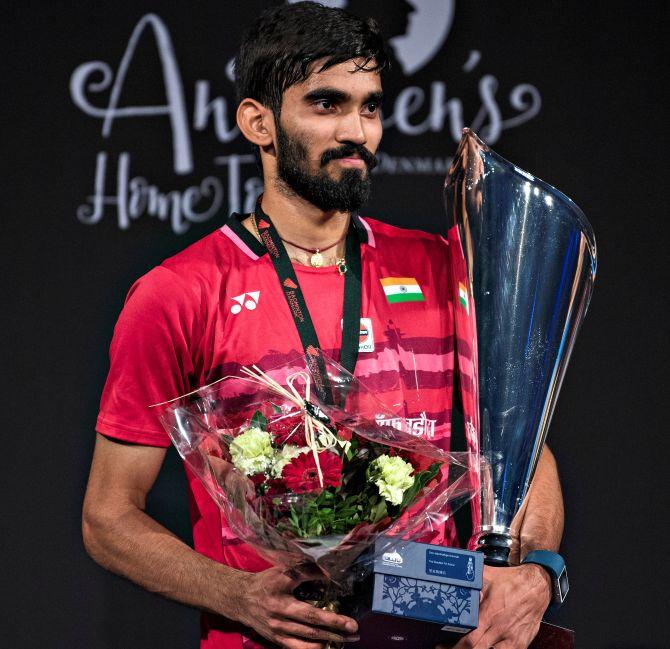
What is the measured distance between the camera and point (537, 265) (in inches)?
69.8

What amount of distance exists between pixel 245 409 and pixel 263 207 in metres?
0.73

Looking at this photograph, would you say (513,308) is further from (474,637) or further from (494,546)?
(474,637)

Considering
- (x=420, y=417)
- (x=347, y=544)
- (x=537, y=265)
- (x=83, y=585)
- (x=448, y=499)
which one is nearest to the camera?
(x=347, y=544)

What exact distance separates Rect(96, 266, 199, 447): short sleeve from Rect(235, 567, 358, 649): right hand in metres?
0.45

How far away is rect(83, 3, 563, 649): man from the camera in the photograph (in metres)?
1.98

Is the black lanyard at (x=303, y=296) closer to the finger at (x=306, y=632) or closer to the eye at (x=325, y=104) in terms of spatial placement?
the eye at (x=325, y=104)

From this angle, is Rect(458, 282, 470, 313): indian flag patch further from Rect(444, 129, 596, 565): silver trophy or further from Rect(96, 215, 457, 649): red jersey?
Rect(96, 215, 457, 649): red jersey

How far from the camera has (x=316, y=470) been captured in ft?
5.01

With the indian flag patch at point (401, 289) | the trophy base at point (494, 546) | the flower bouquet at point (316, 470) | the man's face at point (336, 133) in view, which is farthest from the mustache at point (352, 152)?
the trophy base at point (494, 546)

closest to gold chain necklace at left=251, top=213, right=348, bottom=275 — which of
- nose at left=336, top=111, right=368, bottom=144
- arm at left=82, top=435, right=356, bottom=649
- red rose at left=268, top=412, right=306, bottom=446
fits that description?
nose at left=336, top=111, right=368, bottom=144

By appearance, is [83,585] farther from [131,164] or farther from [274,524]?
[274,524]

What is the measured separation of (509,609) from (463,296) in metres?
0.54

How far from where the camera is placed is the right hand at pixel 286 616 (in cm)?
157

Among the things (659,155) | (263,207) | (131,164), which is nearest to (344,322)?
(263,207)
